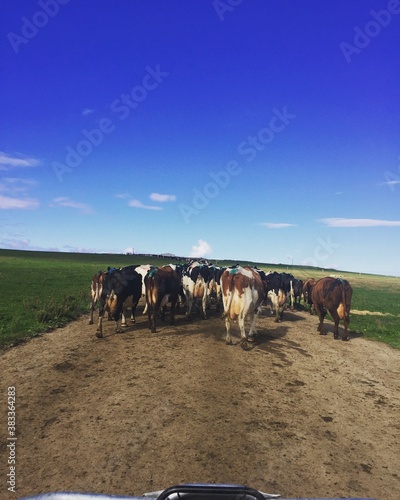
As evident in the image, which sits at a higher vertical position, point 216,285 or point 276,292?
point 216,285

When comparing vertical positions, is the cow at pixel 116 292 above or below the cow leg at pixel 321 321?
above

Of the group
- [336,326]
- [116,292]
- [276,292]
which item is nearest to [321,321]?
[336,326]

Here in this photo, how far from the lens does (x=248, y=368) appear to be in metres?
9.04

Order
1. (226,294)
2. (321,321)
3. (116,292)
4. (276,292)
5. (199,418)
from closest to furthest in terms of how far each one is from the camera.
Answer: (199,418) < (226,294) < (116,292) < (321,321) < (276,292)

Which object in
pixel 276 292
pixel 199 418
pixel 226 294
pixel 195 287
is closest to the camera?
pixel 199 418

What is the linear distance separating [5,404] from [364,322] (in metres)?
18.6

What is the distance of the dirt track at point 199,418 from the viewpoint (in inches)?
180

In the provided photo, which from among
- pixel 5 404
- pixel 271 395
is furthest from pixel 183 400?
pixel 5 404

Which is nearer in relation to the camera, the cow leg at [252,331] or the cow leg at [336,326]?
the cow leg at [252,331]

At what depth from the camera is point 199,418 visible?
6125 mm

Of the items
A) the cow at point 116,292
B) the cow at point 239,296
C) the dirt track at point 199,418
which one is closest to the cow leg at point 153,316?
the cow at point 116,292

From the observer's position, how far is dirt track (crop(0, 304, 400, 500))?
456 centimetres

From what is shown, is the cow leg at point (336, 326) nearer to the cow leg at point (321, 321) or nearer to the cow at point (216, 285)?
→ the cow leg at point (321, 321)

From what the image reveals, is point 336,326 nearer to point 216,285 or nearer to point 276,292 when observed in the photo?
point 276,292
